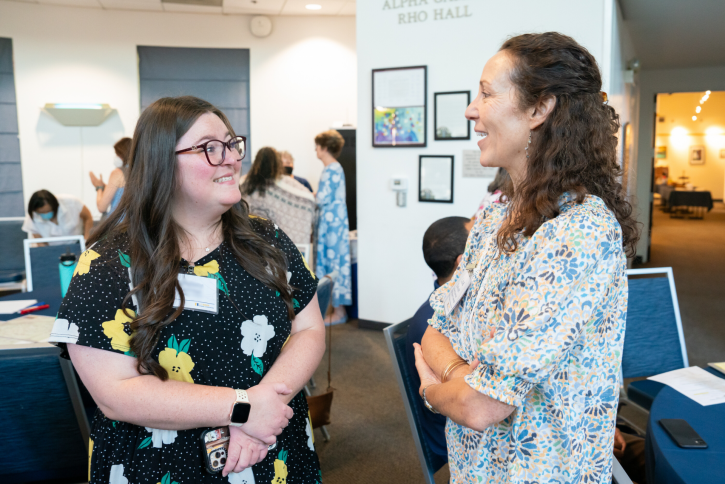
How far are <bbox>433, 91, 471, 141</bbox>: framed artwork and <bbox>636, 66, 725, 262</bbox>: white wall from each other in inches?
211

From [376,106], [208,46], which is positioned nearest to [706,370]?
[376,106]

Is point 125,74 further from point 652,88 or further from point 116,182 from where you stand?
point 652,88

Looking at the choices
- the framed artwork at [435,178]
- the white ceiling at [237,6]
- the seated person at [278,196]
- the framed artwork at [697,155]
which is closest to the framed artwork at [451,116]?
the framed artwork at [435,178]

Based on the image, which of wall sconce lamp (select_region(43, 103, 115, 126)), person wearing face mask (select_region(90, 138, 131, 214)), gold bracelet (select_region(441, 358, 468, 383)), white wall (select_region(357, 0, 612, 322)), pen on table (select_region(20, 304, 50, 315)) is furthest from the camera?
wall sconce lamp (select_region(43, 103, 115, 126))

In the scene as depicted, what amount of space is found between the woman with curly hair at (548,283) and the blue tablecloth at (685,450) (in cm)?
37

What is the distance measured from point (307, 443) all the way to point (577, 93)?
1.08m

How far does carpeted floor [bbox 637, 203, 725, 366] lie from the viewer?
464cm

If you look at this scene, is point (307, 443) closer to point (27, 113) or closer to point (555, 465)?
point (555, 465)

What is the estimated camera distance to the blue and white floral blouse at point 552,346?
2.97 ft

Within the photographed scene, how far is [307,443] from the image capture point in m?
1.46

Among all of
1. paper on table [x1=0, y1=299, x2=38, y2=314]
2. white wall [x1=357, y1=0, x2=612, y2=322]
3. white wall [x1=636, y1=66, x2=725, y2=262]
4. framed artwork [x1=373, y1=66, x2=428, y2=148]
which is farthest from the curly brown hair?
white wall [x1=636, y1=66, x2=725, y2=262]

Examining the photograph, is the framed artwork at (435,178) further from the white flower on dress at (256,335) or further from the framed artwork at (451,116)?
the white flower on dress at (256,335)

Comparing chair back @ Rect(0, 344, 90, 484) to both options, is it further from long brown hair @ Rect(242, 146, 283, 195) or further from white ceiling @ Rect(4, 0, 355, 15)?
white ceiling @ Rect(4, 0, 355, 15)

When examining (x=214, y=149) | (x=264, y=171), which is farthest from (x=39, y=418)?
(x=264, y=171)
